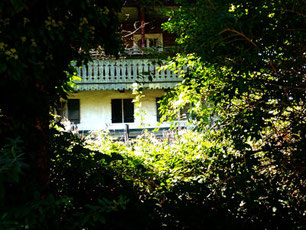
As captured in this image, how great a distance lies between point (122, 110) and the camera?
17609mm

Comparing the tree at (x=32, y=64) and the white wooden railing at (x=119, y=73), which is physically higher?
the white wooden railing at (x=119, y=73)

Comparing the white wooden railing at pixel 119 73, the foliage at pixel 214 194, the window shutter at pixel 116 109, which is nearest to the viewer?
the foliage at pixel 214 194

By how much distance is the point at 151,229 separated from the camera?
2922 mm

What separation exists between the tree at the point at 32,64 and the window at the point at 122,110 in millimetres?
15045

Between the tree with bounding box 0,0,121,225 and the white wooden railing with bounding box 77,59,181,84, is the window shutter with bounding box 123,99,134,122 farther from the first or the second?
the tree with bounding box 0,0,121,225

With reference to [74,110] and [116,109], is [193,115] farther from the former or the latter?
[74,110]

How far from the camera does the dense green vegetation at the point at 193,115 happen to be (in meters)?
2.02

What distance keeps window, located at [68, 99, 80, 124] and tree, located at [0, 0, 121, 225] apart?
1551cm

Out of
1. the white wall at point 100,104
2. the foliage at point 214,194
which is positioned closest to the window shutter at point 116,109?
the white wall at point 100,104

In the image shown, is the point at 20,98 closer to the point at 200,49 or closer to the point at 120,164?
the point at 200,49

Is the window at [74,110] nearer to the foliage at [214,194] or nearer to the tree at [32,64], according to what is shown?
the foliage at [214,194]

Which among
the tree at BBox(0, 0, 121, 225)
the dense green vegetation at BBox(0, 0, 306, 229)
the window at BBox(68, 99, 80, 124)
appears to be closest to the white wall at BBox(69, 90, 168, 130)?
the window at BBox(68, 99, 80, 124)

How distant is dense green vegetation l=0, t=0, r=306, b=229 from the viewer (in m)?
2.02

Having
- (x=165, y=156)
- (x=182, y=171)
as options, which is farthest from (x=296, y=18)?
(x=165, y=156)
